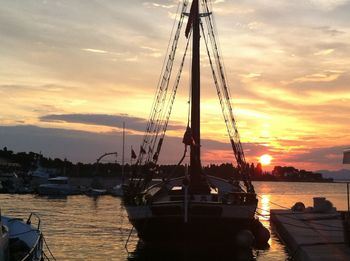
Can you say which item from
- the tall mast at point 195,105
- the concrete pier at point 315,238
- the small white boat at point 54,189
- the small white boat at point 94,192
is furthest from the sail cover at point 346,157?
the small white boat at point 94,192

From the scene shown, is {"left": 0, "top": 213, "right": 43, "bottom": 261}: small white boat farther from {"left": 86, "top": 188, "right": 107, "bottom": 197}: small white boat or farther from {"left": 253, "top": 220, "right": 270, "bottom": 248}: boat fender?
{"left": 86, "top": 188, "right": 107, "bottom": 197}: small white boat

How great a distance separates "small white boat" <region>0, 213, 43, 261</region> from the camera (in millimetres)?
16688

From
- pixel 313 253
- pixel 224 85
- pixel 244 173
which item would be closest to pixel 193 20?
pixel 224 85

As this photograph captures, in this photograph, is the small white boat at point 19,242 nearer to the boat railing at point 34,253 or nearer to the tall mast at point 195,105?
the boat railing at point 34,253

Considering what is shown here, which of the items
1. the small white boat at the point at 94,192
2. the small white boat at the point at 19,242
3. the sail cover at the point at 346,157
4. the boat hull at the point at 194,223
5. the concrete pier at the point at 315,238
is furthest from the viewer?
the small white boat at the point at 94,192

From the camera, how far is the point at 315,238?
2684cm

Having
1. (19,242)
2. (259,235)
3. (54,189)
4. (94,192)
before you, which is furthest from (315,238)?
(94,192)

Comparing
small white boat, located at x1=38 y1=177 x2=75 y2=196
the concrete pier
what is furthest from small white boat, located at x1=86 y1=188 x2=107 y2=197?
the concrete pier

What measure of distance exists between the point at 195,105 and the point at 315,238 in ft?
34.9

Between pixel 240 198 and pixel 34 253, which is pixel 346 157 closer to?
pixel 240 198

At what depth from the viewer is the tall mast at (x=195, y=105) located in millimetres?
32875

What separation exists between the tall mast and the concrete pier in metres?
6.08

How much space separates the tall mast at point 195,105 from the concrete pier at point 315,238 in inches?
239

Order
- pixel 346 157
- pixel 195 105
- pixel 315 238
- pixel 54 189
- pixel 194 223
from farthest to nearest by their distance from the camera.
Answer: pixel 54 189 < pixel 195 105 < pixel 194 223 < pixel 315 238 < pixel 346 157
